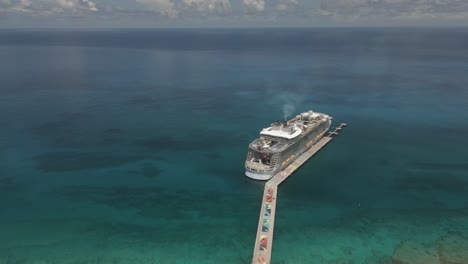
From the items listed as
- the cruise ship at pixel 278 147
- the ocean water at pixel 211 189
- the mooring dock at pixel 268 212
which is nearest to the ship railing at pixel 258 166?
the cruise ship at pixel 278 147

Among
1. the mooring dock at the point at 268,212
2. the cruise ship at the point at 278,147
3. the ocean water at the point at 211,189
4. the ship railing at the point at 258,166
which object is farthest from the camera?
the cruise ship at the point at 278,147

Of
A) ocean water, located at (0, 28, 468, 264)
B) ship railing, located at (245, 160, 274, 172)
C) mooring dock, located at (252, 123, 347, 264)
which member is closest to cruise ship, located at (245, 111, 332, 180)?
ship railing, located at (245, 160, 274, 172)

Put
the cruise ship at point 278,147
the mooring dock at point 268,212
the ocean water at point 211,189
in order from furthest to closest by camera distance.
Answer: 1. the cruise ship at point 278,147
2. the ocean water at point 211,189
3. the mooring dock at point 268,212

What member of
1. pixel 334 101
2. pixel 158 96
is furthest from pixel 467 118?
pixel 158 96

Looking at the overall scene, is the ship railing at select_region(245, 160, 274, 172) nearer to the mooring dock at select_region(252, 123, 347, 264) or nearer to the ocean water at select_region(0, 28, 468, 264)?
the mooring dock at select_region(252, 123, 347, 264)

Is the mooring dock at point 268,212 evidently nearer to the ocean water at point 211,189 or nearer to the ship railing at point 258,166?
the ocean water at point 211,189

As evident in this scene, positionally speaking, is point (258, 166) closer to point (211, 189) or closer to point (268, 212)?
point (211, 189)
